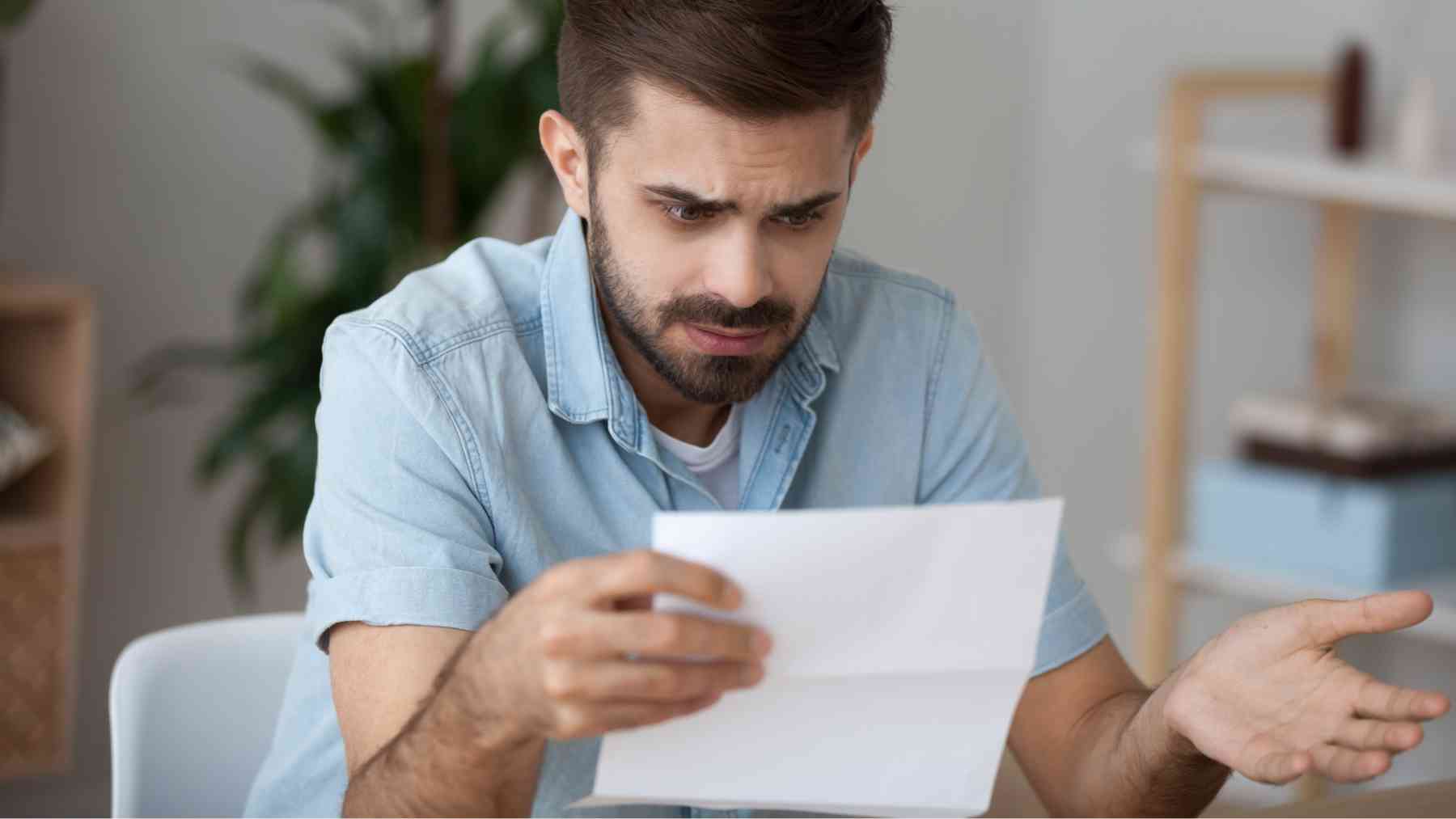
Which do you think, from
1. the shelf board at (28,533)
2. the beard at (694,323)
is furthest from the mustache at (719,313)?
the shelf board at (28,533)

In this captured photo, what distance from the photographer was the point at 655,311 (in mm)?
1309

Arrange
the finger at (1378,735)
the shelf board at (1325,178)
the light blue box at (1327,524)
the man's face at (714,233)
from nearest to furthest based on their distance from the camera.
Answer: the finger at (1378,735) → the man's face at (714,233) → the shelf board at (1325,178) → the light blue box at (1327,524)

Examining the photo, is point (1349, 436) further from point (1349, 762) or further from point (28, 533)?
→ point (28, 533)

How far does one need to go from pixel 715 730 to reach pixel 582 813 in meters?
0.34

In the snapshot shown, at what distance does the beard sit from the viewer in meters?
1.29

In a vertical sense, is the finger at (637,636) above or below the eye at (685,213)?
below

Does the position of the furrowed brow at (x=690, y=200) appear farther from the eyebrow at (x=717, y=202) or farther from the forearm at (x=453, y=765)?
the forearm at (x=453, y=765)

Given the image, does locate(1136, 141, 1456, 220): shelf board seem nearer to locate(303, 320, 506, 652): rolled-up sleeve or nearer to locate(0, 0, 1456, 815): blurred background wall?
locate(0, 0, 1456, 815): blurred background wall

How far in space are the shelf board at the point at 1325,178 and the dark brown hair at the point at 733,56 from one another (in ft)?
4.46

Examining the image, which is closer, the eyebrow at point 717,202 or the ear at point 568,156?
the eyebrow at point 717,202

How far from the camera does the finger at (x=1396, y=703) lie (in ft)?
3.76

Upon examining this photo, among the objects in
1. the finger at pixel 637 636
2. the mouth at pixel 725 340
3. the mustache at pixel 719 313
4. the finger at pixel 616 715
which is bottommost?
the finger at pixel 616 715

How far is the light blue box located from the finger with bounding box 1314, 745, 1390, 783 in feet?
4.81

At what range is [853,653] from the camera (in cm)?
101
